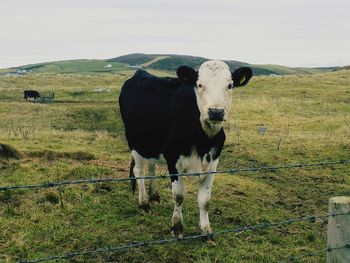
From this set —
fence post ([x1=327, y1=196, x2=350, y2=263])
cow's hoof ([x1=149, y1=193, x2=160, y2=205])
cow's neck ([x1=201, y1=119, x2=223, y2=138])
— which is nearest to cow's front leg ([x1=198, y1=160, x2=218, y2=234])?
cow's neck ([x1=201, y1=119, x2=223, y2=138])

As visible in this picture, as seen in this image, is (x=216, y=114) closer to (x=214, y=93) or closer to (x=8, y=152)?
(x=214, y=93)

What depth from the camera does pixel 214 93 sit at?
6.73m

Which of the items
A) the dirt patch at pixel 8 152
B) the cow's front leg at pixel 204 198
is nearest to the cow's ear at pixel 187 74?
the cow's front leg at pixel 204 198

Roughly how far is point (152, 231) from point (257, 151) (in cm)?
884

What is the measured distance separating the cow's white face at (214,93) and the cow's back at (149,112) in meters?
1.50

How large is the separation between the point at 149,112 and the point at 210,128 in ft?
6.70

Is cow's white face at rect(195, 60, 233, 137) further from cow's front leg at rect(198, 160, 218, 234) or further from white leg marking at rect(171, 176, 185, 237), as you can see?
white leg marking at rect(171, 176, 185, 237)

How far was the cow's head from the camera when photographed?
21.6 ft

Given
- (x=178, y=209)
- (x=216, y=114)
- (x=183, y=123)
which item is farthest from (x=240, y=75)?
(x=178, y=209)

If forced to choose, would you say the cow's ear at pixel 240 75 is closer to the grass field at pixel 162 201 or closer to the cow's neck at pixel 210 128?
the cow's neck at pixel 210 128

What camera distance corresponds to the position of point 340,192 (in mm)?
11828

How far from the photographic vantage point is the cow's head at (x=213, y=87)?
6.59 metres

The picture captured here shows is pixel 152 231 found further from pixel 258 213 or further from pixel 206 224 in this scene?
pixel 258 213

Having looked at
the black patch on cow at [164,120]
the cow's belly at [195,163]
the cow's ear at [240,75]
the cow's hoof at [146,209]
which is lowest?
the cow's hoof at [146,209]
